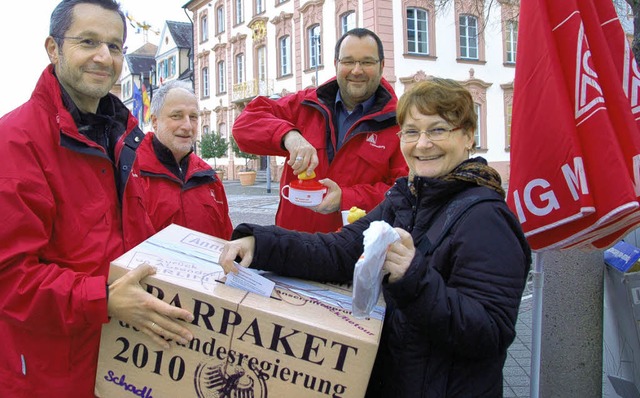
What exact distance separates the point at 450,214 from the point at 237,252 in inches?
26.3

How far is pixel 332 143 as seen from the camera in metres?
2.72

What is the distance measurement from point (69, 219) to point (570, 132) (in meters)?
1.64

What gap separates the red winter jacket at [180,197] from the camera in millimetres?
2820

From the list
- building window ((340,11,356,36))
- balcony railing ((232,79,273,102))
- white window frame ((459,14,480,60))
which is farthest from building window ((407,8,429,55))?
balcony railing ((232,79,273,102))

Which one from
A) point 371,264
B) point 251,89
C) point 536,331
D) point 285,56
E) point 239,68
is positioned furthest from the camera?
point 239,68

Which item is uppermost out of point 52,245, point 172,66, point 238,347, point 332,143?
A: point 172,66

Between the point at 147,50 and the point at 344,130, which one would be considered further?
the point at 147,50

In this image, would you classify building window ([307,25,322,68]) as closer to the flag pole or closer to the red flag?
the flag pole

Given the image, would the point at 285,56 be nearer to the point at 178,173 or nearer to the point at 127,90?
the point at 178,173

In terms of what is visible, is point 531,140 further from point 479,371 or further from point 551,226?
point 479,371

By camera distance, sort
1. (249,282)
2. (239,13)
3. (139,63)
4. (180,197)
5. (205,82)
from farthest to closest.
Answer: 1. (139,63)
2. (205,82)
3. (239,13)
4. (180,197)
5. (249,282)

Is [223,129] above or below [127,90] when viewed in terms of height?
below

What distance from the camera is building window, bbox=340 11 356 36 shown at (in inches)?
840

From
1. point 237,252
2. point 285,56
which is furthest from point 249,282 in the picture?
point 285,56
